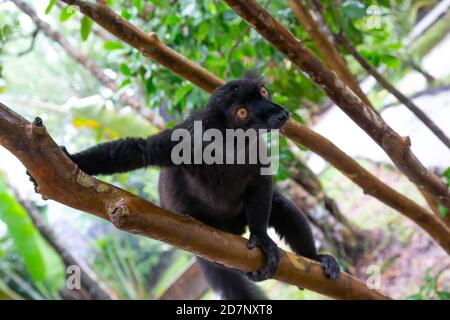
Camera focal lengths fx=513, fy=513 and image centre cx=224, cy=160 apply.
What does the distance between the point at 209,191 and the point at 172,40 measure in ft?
4.31

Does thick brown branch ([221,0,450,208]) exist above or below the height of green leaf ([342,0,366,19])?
below

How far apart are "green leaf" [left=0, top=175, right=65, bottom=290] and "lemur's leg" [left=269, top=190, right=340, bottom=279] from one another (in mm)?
2857

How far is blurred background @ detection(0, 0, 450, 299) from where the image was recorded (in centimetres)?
371

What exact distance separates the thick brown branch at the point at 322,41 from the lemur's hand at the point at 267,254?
132 centimetres

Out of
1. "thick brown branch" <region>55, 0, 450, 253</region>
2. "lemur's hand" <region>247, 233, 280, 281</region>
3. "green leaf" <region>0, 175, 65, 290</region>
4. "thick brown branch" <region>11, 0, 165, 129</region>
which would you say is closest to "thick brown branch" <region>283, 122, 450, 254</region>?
"thick brown branch" <region>55, 0, 450, 253</region>

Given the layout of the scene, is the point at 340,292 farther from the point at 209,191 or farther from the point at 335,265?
the point at 209,191

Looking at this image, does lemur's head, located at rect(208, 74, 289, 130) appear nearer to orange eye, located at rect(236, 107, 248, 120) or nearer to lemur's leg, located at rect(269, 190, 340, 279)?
orange eye, located at rect(236, 107, 248, 120)

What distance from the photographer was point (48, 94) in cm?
756

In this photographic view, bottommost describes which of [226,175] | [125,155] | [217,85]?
[125,155]

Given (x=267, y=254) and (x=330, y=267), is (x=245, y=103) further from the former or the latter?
(x=330, y=267)

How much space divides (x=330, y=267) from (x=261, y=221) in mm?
605

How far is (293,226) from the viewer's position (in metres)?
3.69

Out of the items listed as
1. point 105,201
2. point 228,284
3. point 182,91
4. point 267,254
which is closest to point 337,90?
point 267,254

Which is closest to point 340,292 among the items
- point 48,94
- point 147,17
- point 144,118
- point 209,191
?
point 209,191
